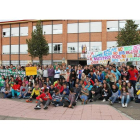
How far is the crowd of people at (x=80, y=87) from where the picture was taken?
643 cm

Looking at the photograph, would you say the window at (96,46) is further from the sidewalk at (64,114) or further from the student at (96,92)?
the sidewalk at (64,114)

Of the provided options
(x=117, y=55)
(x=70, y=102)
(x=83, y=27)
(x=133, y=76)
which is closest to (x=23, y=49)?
(x=83, y=27)

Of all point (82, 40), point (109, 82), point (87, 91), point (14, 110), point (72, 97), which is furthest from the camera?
point (82, 40)

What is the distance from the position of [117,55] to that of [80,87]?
4.23 m

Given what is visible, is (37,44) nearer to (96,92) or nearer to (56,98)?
(56,98)

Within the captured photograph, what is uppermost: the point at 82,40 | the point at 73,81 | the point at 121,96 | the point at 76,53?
the point at 82,40

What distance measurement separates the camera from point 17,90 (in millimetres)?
8117

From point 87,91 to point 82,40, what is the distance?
58.1ft

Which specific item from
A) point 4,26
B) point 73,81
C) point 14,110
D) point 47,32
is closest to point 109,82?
point 73,81

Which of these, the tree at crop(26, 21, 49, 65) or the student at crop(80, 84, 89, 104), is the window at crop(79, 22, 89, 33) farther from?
the student at crop(80, 84, 89, 104)

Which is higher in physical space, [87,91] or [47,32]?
[47,32]

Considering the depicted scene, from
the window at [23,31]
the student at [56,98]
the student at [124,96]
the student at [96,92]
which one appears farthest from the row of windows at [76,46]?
the student at [56,98]

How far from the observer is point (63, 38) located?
24.4m

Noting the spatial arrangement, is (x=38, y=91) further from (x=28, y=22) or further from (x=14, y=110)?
(x=28, y=22)
